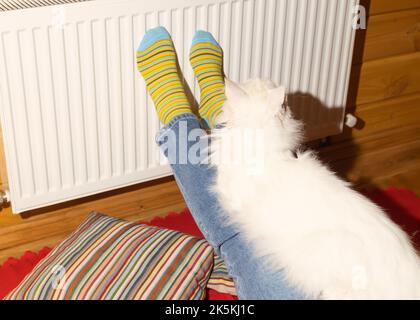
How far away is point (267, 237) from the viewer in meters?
1.22

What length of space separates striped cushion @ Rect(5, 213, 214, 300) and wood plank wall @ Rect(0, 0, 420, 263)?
33 centimetres

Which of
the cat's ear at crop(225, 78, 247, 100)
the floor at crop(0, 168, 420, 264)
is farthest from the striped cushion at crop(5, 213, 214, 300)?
the cat's ear at crop(225, 78, 247, 100)

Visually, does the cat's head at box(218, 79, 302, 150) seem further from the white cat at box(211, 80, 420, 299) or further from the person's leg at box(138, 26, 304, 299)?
the person's leg at box(138, 26, 304, 299)

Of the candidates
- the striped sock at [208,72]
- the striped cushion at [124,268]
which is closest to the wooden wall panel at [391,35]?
the striped sock at [208,72]

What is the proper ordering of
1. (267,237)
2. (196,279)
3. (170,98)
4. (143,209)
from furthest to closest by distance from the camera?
(143,209)
(170,98)
(196,279)
(267,237)

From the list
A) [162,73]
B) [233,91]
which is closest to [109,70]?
[162,73]

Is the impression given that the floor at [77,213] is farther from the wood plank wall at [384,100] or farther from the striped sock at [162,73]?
the wood plank wall at [384,100]

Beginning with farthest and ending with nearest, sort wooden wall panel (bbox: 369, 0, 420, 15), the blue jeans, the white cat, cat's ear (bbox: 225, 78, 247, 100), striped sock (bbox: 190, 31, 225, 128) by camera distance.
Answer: wooden wall panel (bbox: 369, 0, 420, 15), striped sock (bbox: 190, 31, 225, 128), cat's ear (bbox: 225, 78, 247, 100), the blue jeans, the white cat

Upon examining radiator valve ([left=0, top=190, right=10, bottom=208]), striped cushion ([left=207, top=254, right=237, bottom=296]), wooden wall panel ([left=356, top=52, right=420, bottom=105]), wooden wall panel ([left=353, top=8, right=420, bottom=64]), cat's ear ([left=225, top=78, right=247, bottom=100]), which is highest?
wooden wall panel ([left=353, top=8, right=420, bottom=64])

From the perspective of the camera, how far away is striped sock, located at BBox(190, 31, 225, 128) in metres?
1.66

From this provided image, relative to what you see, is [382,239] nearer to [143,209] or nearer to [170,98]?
[170,98]

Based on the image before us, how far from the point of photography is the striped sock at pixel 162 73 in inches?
62.4

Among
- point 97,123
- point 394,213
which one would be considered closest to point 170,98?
point 97,123

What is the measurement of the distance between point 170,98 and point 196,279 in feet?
1.55
